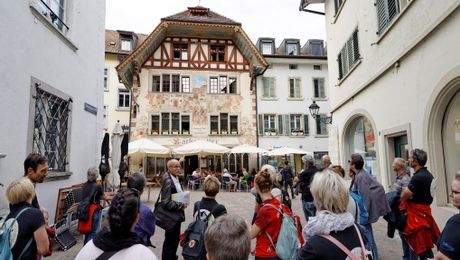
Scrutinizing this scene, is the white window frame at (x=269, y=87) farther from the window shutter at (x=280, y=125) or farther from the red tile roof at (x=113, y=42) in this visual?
the red tile roof at (x=113, y=42)

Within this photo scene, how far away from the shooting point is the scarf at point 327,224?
1.88 meters

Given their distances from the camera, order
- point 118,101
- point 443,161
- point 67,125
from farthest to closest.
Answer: point 118,101, point 67,125, point 443,161

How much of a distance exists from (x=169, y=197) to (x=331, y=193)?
2645 mm

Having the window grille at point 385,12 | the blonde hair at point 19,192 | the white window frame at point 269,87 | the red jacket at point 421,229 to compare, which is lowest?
the red jacket at point 421,229

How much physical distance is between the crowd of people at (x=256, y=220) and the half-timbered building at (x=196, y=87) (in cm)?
1575

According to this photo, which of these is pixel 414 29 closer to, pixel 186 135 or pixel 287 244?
pixel 287 244

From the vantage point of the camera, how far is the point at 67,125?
7.16 m

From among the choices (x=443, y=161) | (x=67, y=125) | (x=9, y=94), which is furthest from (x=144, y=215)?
(x=443, y=161)

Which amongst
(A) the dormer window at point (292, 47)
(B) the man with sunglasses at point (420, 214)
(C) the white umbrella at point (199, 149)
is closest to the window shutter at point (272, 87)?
(A) the dormer window at point (292, 47)

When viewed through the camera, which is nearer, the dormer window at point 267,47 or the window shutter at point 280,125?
the window shutter at point 280,125

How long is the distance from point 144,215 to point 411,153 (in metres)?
3.58

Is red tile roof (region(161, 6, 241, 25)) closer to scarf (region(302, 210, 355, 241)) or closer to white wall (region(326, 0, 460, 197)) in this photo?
white wall (region(326, 0, 460, 197))

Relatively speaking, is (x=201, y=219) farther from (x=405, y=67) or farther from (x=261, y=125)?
(x=261, y=125)

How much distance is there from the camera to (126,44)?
84.7ft
